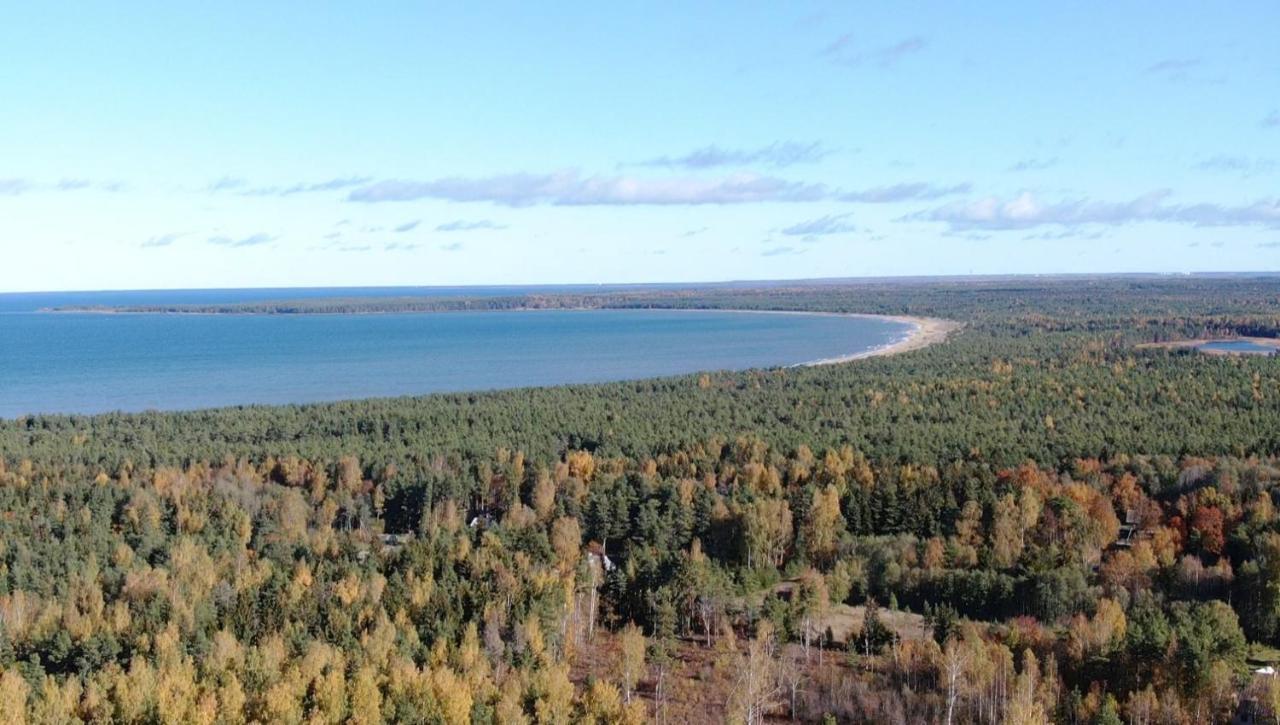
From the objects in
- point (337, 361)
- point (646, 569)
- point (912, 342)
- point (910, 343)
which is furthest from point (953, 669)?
point (912, 342)

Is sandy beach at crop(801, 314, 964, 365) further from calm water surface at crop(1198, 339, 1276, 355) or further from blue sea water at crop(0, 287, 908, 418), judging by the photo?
calm water surface at crop(1198, 339, 1276, 355)

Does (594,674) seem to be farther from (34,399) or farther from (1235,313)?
(1235,313)

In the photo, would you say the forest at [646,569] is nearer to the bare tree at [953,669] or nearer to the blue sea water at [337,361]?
the bare tree at [953,669]

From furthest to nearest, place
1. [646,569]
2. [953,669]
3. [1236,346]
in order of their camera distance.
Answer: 1. [1236,346]
2. [646,569]
3. [953,669]

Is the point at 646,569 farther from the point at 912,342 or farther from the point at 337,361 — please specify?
the point at 912,342

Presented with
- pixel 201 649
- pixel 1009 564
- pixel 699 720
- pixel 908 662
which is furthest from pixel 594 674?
pixel 1009 564

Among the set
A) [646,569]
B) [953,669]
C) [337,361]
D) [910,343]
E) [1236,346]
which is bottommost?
[646,569]

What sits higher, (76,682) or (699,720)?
(76,682)

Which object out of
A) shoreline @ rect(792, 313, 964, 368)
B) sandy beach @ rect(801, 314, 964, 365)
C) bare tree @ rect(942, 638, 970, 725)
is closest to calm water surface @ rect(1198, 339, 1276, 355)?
shoreline @ rect(792, 313, 964, 368)
